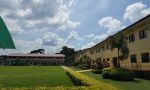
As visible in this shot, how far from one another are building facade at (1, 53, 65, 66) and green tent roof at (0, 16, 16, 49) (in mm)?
107073

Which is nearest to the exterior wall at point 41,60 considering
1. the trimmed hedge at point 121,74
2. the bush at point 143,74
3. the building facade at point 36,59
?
the building facade at point 36,59

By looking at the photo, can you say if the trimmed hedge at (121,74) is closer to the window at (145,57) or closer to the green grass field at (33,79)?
the green grass field at (33,79)

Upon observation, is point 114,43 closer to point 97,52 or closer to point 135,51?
point 135,51

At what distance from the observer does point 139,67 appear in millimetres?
30328

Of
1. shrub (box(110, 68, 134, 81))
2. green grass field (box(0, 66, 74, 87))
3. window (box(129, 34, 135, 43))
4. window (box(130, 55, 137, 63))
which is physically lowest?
green grass field (box(0, 66, 74, 87))

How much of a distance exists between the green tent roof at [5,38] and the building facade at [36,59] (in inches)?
4215

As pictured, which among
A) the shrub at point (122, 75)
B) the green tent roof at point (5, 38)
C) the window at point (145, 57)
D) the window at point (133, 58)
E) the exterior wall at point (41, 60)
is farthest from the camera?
the exterior wall at point (41, 60)

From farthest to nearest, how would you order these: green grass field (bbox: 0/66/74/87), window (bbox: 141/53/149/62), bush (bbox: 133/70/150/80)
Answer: window (bbox: 141/53/149/62) → bush (bbox: 133/70/150/80) → green grass field (bbox: 0/66/74/87)

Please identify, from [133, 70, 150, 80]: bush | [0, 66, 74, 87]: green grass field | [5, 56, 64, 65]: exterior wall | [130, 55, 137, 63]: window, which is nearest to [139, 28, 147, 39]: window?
[130, 55, 137, 63]: window

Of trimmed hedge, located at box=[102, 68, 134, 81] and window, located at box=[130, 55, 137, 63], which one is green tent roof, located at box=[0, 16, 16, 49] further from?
window, located at box=[130, 55, 137, 63]

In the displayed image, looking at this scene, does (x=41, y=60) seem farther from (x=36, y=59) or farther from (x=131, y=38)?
(x=131, y=38)

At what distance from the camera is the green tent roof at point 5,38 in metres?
13.4

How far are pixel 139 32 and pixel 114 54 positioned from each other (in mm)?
13141

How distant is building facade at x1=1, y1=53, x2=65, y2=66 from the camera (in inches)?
4793
